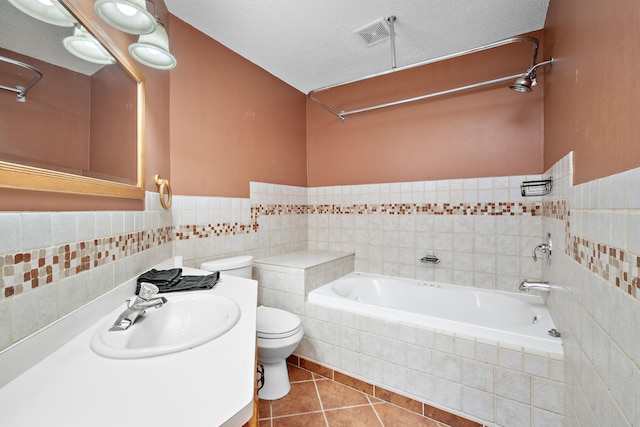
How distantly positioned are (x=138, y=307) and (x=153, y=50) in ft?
3.84

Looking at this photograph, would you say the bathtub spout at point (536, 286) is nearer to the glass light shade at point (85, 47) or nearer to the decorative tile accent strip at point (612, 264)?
the decorative tile accent strip at point (612, 264)

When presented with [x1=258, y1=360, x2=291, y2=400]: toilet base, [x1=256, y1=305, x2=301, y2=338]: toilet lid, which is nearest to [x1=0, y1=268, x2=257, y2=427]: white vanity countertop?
[x1=256, y1=305, x2=301, y2=338]: toilet lid

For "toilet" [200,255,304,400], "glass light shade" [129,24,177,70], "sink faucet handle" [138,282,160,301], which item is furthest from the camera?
"toilet" [200,255,304,400]

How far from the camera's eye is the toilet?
5.66 feet

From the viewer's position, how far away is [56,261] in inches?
31.1

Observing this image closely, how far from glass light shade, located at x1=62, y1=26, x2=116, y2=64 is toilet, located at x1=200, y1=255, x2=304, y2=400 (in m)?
1.31

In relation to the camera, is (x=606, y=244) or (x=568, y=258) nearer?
(x=606, y=244)

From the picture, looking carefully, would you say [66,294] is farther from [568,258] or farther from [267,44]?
[267,44]

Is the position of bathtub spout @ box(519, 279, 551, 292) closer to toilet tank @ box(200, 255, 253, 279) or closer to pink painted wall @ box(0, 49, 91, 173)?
toilet tank @ box(200, 255, 253, 279)

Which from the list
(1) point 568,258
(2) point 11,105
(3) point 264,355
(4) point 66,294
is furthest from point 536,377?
(2) point 11,105

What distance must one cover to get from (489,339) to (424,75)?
2251 mm

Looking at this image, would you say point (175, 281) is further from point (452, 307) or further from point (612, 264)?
point (452, 307)

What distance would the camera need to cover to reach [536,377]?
1.39m

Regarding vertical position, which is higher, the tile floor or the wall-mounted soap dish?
the wall-mounted soap dish
